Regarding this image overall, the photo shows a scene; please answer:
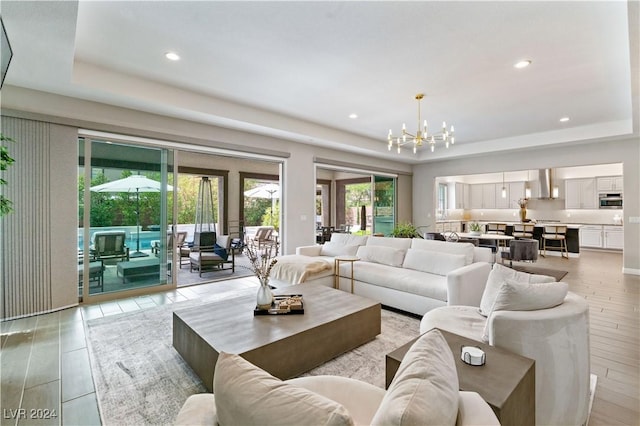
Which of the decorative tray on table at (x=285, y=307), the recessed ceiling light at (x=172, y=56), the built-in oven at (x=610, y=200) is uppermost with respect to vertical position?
the recessed ceiling light at (x=172, y=56)

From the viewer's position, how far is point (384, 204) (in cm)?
901

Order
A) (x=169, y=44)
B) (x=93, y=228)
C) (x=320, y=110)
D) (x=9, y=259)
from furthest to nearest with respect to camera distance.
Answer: (x=320, y=110) → (x=93, y=228) → (x=9, y=259) → (x=169, y=44)

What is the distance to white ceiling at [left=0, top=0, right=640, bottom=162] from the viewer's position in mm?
2533

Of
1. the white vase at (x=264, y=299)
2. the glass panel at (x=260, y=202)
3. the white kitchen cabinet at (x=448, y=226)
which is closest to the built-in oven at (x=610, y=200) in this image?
the white kitchen cabinet at (x=448, y=226)

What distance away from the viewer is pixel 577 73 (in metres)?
3.70

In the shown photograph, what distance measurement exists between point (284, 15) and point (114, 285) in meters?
4.34

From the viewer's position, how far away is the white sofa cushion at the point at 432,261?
145 inches

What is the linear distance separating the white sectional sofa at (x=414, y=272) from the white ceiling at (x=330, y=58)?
2284mm

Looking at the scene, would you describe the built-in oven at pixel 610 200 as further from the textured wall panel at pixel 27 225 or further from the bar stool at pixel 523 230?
the textured wall panel at pixel 27 225

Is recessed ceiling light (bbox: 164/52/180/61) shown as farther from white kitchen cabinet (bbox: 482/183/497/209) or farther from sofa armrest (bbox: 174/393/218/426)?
white kitchen cabinet (bbox: 482/183/497/209)

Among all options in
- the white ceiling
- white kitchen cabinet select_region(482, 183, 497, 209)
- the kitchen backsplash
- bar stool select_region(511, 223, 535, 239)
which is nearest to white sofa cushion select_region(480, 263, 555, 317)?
the white ceiling

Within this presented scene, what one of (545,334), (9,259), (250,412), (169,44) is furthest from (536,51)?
(9,259)

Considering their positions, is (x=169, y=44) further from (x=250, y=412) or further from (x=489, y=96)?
(x=489, y=96)

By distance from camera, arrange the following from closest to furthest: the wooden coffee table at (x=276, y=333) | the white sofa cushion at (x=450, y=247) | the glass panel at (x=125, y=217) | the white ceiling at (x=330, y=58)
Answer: the wooden coffee table at (x=276, y=333) < the white ceiling at (x=330, y=58) < the white sofa cushion at (x=450, y=247) < the glass panel at (x=125, y=217)
